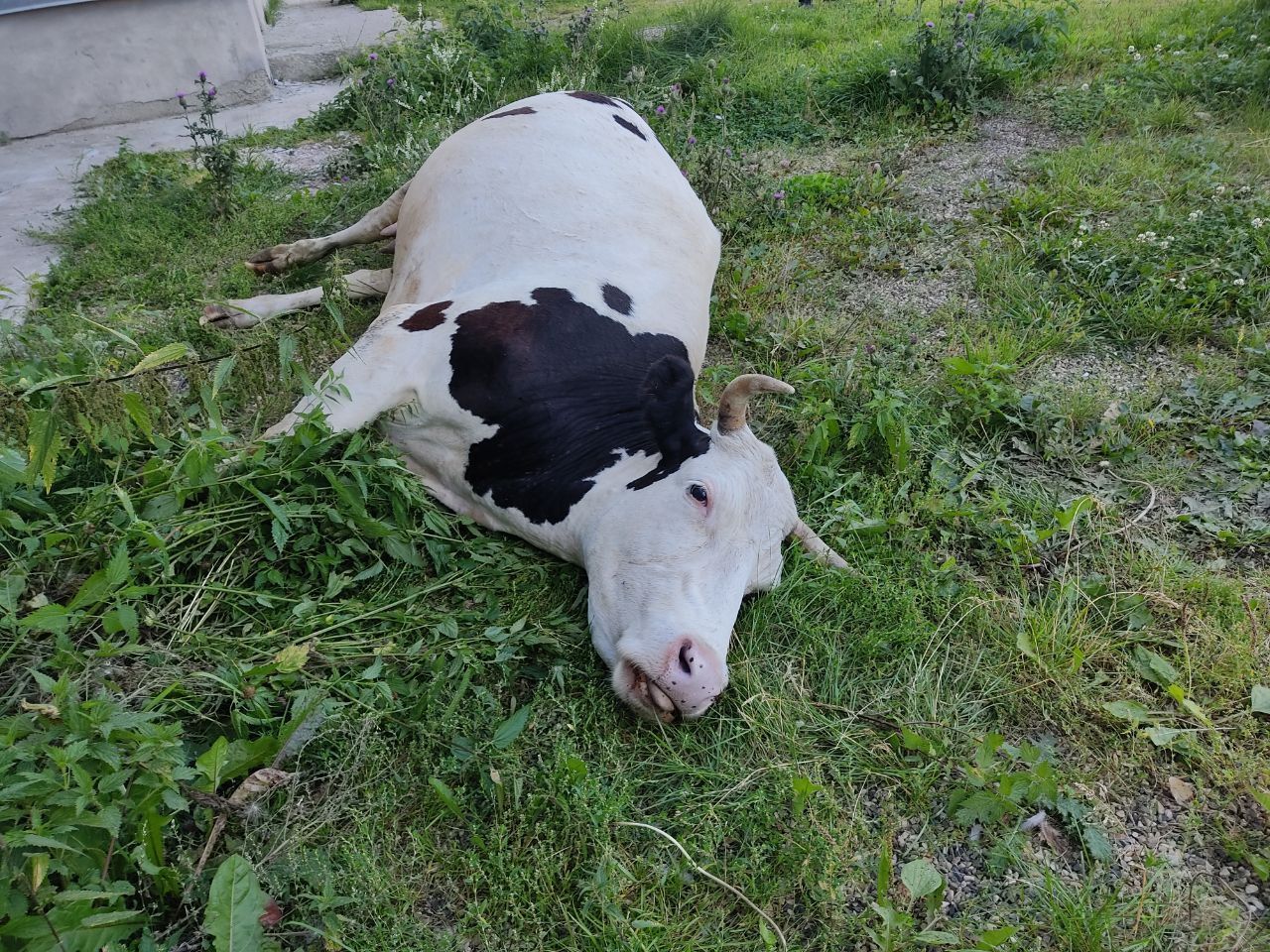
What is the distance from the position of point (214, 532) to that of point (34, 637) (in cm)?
54

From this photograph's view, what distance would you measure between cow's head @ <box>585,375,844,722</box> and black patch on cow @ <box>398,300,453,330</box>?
3.07ft

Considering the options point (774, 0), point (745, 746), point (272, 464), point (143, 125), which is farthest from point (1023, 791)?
point (774, 0)

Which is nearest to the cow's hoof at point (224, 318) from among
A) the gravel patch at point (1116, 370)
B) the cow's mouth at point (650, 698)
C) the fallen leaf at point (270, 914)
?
the cow's mouth at point (650, 698)

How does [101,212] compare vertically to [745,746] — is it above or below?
above

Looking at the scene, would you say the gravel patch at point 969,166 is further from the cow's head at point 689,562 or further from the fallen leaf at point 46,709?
the fallen leaf at point 46,709

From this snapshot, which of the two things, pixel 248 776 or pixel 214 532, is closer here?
pixel 248 776

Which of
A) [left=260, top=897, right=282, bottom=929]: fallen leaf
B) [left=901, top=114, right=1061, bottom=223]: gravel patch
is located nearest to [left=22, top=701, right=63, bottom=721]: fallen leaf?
[left=260, top=897, right=282, bottom=929]: fallen leaf

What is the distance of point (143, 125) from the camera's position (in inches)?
261

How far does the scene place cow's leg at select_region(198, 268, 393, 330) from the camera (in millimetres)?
4137

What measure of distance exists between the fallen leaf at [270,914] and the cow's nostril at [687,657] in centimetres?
114

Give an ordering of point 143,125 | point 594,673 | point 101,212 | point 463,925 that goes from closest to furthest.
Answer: point 463,925 < point 594,673 < point 101,212 < point 143,125

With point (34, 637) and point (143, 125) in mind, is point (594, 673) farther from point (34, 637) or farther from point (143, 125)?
point (143, 125)

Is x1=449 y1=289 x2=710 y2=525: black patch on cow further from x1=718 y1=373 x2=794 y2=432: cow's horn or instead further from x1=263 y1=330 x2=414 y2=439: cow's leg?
x1=263 y1=330 x2=414 y2=439: cow's leg

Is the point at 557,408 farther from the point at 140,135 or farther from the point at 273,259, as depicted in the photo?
the point at 140,135
